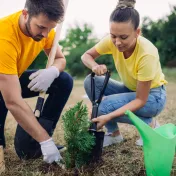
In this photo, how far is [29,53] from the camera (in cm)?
264

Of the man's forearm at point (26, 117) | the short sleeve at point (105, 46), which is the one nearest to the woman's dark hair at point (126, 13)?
the short sleeve at point (105, 46)

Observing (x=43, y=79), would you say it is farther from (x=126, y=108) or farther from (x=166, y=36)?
(x=166, y=36)

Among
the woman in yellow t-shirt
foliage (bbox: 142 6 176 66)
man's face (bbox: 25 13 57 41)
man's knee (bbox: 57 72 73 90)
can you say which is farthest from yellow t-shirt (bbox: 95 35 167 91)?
foliage (bbox: 142 6 176 66)

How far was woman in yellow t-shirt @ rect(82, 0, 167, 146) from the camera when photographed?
2420 mm

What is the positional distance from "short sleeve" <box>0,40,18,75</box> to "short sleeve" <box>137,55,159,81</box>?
0.94m

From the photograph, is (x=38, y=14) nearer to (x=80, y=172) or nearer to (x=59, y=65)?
(x=59, y=65)

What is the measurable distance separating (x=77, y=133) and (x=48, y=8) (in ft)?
2.86

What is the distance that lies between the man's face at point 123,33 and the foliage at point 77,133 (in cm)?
60

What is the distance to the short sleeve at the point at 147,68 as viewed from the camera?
2.47 meters

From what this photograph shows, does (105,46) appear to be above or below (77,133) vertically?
above

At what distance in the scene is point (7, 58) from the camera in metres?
2.27

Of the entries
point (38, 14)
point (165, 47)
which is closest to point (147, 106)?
point (38, 14)

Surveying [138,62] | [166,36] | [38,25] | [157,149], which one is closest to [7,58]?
[38,25]

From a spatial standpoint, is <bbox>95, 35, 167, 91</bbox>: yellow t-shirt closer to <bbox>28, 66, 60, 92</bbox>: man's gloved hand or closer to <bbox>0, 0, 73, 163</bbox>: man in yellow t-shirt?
<bbox>0, 0, 73, 163</bbox>: man in yellow t-shirt
